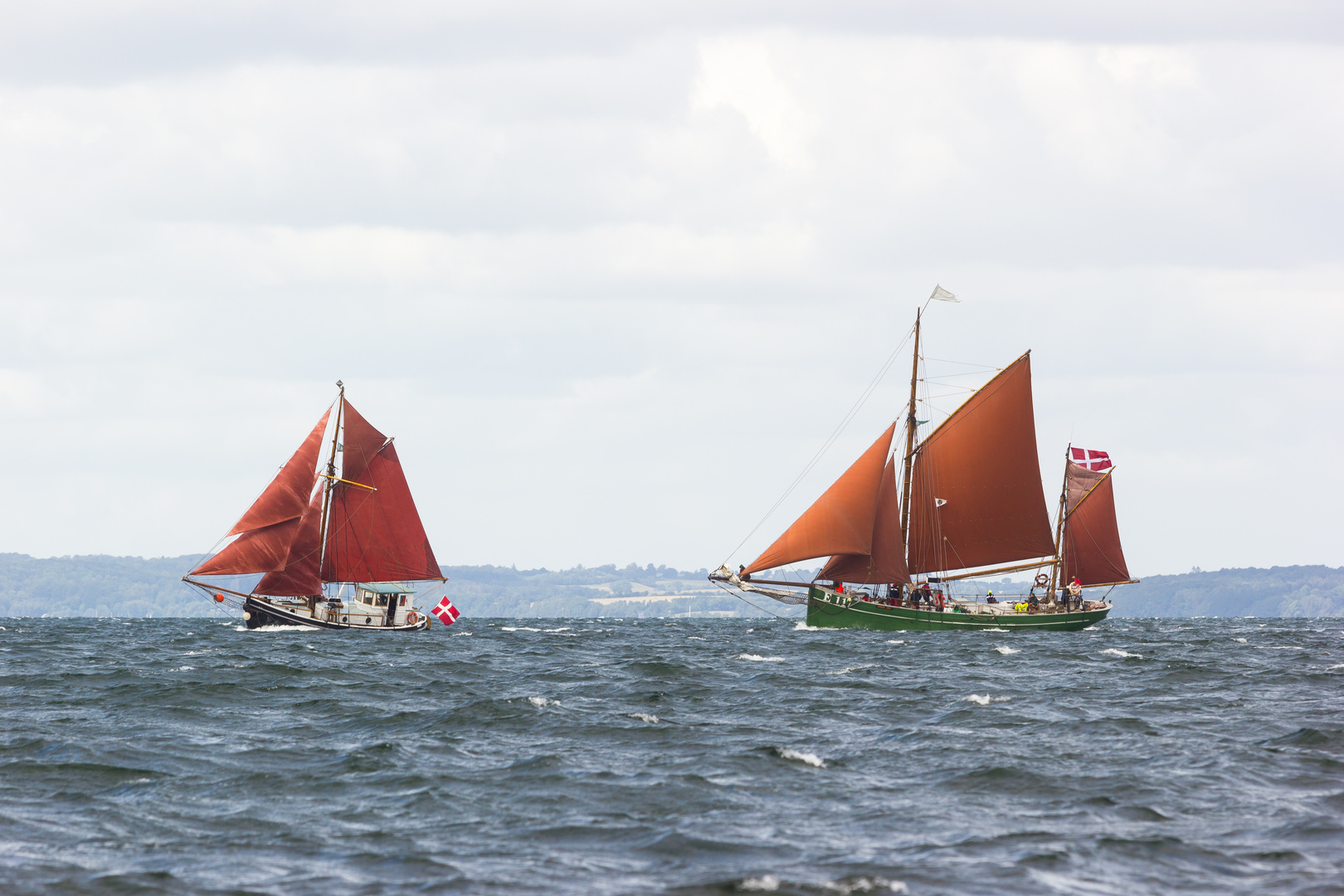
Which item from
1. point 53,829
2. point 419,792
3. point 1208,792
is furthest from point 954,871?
point 53,829

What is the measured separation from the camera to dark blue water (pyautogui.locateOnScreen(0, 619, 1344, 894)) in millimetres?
16984

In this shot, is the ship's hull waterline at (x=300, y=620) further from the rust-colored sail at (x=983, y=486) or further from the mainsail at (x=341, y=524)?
the rust-colored sail at (x=983, y=486)

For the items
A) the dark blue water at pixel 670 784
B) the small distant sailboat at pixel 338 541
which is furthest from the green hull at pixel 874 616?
the dark blue water at pixel 670 784

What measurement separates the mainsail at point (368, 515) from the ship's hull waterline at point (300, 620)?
8.55ft

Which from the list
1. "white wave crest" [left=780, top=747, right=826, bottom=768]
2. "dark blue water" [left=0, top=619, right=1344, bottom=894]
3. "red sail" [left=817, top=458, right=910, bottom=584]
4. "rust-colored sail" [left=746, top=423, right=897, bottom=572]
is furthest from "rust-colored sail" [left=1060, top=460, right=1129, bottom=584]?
"white wave crest" [left=780, top=747, right=826, bottom=768]

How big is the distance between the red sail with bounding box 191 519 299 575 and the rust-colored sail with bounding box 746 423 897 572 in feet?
100

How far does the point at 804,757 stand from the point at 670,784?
144 inches

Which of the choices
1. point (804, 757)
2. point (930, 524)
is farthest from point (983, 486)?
point (804, 757)

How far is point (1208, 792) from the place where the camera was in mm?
22125

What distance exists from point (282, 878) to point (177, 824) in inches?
157

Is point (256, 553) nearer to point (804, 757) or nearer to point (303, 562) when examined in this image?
point (303, 562)

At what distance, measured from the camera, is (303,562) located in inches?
3351

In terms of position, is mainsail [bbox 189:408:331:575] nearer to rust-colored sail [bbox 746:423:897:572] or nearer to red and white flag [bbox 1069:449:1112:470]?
rust-colored sail [bbox 746:423:897:572]

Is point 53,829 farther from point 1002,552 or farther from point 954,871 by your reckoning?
point 1002,552
